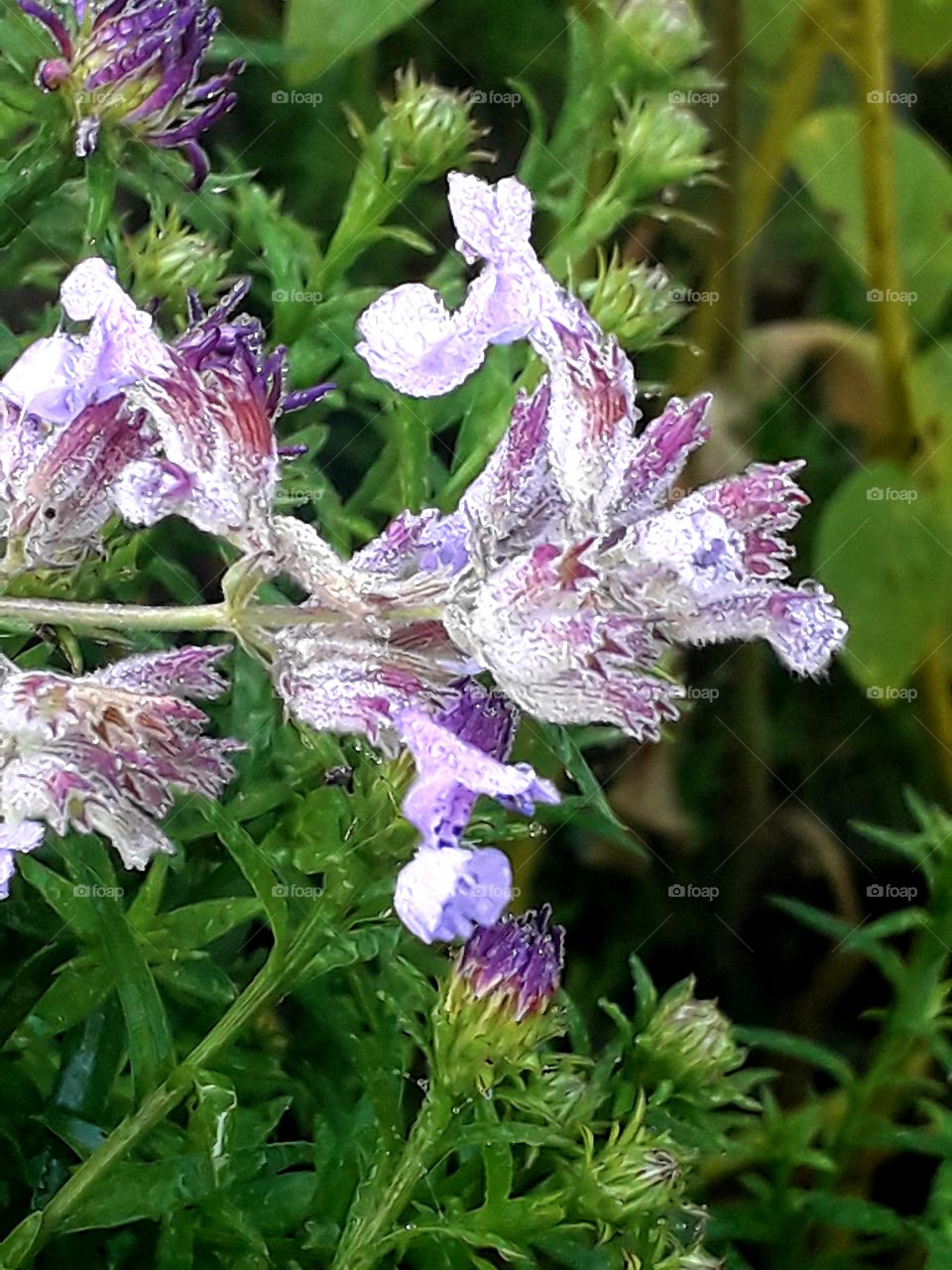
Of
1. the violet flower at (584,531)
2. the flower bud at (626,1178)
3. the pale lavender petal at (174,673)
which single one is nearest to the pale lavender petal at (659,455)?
the violet flower at (584,531)

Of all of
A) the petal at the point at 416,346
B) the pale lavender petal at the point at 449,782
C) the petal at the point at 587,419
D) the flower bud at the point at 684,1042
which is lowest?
the flower bud at the point at 684,1042

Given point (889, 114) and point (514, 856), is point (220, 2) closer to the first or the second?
point (889, 114)

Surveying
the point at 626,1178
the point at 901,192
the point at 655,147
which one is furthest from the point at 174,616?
the point at 901,192

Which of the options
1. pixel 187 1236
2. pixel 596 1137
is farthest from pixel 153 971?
pixel 596 1137

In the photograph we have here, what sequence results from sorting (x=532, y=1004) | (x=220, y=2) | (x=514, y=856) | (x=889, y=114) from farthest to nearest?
(x=220, y=2) < (x=889, y=114) < (x=514, y=856) < (x=532, y=1004)

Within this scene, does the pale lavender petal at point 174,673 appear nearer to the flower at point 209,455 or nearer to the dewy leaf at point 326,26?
the flower at point 209,455
